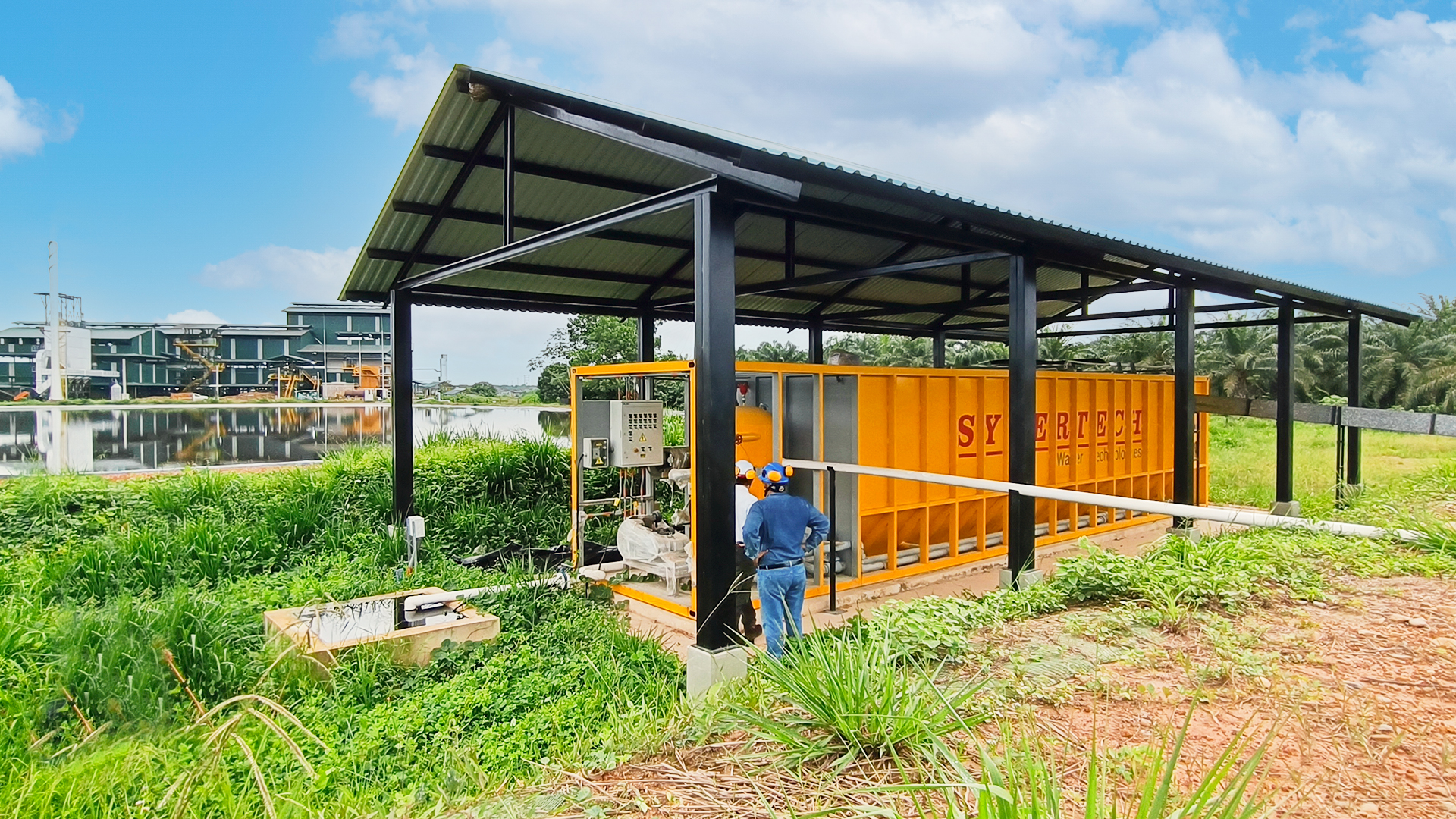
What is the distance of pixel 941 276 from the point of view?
13.3m

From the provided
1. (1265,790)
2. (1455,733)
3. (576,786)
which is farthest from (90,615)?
(1455,733)

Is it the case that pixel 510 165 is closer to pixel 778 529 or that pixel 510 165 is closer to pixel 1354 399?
pixel 778 529

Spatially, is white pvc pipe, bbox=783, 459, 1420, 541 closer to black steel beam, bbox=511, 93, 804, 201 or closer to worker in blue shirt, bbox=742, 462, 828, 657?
worker in blue shirt, bbox=742, 462, 828, 657

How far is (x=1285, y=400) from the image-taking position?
13070 mm

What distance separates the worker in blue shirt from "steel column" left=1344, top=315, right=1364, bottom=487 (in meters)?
12.6

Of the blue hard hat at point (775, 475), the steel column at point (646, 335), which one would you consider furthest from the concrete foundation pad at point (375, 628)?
the steel column at point (646, 335)

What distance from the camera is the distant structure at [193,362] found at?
45.0 meters

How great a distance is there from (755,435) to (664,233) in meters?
3.19

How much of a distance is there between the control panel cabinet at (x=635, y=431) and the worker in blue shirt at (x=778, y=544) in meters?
2.93

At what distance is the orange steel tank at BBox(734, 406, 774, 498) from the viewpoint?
9.20 metres

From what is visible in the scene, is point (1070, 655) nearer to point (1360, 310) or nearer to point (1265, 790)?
point (1265, 790)

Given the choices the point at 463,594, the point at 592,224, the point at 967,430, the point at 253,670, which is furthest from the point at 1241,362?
the point at 253,670

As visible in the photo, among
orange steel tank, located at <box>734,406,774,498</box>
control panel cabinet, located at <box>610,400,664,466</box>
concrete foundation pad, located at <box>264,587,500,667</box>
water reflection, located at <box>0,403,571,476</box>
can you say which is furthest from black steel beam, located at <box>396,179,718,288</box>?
water reflection, located at <box>0,403,571,476</box>

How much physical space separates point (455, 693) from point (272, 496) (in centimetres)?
711
